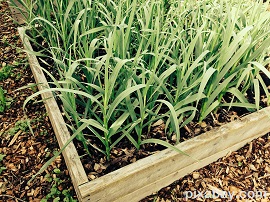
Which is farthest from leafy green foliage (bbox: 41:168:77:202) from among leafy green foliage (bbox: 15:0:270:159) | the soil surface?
leafy green foliage (bbox: 15:0:270:159)

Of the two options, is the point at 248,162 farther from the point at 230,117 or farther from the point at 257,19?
the point at 257,19

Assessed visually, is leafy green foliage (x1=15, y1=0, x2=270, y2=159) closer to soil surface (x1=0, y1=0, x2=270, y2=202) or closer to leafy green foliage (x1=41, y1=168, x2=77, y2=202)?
soil surface (x1=0, y1=0, x2=270, y2=202)

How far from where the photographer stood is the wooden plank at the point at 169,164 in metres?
1.12

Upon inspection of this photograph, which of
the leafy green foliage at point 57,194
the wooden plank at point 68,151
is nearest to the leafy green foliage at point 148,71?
the wooden plank at point 68,151

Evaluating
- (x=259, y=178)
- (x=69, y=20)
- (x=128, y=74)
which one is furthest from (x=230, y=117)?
(x=69, y=20)

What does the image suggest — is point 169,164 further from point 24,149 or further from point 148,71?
point 24,149

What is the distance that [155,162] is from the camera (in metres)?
1.18

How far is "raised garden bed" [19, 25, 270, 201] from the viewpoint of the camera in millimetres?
1111

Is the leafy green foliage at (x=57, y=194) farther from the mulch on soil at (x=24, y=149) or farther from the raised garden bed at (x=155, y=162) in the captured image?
the raised garden bed at (x=155, y=162)

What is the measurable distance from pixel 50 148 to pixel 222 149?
0.92 metres

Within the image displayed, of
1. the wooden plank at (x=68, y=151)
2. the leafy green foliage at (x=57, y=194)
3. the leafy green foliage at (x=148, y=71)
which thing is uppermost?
the leafy green foliage at (x=148, y=71)

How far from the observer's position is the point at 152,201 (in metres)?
1.38

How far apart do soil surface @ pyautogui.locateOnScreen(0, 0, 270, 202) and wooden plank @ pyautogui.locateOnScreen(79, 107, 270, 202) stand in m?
0.06

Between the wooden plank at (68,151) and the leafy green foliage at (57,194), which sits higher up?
the wooden plank at (68,151)
